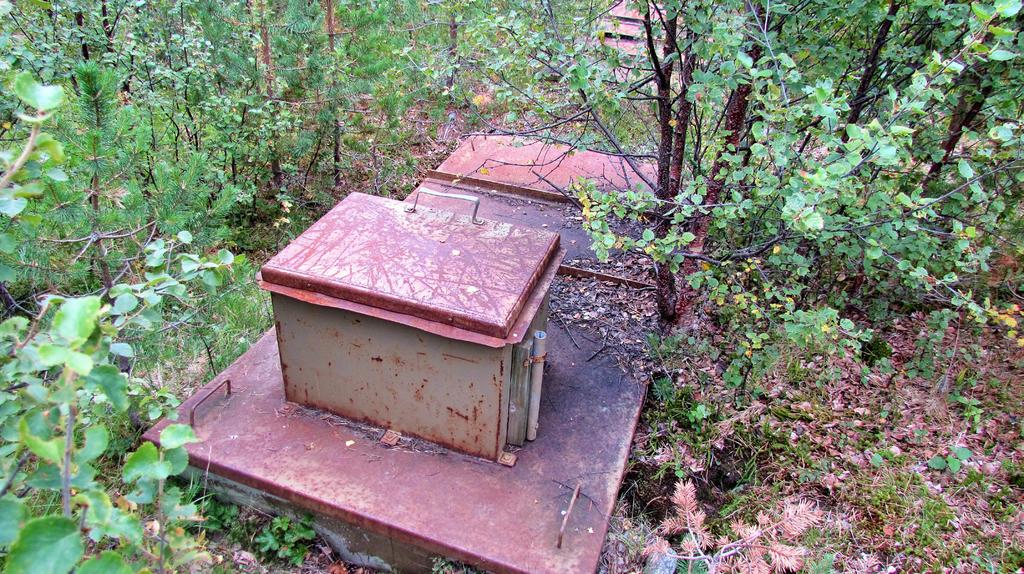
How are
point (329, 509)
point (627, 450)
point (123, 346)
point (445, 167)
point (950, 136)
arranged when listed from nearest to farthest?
point (123, 346) → point (329, 509) → point (627, 450) → point (950, 136) → point (445, 167)

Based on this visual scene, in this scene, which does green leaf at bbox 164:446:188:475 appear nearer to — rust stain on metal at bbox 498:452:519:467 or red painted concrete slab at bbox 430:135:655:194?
rust stain on metal at bbox 498:452:519:467

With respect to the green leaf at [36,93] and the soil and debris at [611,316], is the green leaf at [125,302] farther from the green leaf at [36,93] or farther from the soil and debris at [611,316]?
the soil and debris at [611,316]

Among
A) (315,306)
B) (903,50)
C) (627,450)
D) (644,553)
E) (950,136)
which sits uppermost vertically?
(903,50)

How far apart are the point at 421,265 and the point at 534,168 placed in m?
2.54

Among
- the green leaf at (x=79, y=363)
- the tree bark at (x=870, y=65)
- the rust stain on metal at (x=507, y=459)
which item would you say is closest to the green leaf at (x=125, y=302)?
the green leaf at (x=79, y=363)

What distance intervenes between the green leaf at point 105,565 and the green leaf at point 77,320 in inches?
14.5

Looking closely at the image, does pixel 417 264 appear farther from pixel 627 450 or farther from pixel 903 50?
pixel 903 50

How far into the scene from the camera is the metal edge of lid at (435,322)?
220cm

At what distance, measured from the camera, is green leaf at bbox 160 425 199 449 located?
1319 millimetres

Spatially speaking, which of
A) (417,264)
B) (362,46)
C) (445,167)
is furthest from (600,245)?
(362,46)

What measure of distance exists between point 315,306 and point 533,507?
114cm

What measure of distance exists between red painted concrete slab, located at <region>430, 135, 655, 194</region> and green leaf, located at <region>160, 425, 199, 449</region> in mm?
3319

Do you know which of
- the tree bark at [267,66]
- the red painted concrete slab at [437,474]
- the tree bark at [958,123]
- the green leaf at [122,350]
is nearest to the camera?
the green leaf at [122,350]

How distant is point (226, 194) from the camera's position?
3166 millimetres
